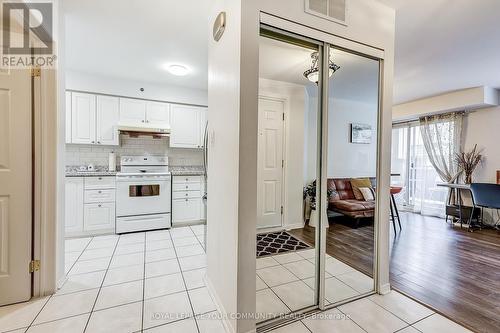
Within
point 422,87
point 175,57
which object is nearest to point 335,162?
point 175,57

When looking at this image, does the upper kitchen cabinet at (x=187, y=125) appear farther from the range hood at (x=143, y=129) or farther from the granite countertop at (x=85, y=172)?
the granite countertop at (x=85, y=172)

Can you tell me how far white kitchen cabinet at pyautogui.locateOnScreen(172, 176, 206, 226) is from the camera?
13.3 ft

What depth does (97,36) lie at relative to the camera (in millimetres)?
2555

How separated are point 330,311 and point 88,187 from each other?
3.64 meters

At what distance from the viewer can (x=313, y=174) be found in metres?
2.11

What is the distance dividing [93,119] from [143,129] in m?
0.79

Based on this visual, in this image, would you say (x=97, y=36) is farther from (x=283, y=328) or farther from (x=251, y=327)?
(x=283, y=328)

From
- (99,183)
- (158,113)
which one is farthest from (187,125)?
(99,183)

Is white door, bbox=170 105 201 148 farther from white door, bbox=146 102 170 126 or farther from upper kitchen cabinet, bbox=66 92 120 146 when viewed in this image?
upper kitchen cabinet, bbox=66 92 120 146

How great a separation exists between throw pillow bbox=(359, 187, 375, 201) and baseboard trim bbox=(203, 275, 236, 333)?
1.68 metres

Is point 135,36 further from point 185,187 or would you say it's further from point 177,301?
point 177,301

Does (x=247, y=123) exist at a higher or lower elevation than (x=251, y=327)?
higher

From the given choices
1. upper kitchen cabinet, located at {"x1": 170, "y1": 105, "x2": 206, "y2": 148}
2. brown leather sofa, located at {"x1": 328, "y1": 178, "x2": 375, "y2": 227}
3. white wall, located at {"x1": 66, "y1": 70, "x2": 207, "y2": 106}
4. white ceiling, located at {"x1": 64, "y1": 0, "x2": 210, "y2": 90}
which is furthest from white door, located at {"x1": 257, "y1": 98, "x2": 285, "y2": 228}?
white wall, located at {"x1": 66, "y1": 70, "x2": 207, "y2": 106}

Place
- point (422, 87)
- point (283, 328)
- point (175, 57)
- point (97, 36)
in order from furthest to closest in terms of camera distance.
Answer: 1. point (422, 87)
2. point (175, 57)
3. point (97, 36)
4. point (283, 328)
